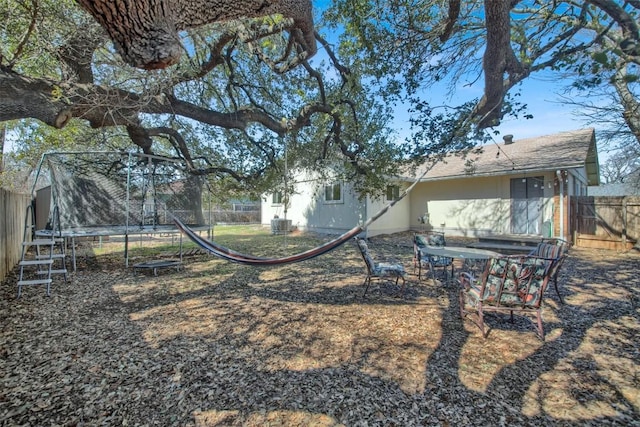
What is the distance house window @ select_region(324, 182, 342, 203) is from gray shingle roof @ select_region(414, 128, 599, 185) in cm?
399

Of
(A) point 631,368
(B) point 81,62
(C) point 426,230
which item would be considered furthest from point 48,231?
(C) point 426,230

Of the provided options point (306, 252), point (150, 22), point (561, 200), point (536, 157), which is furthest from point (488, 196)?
point (150, 22)

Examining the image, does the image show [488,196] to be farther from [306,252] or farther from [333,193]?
[306,252]

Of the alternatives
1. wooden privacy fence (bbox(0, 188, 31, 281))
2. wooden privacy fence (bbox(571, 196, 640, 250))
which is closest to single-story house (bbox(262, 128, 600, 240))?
wooden privacy fence (bbox(571, 196, 640, 250))

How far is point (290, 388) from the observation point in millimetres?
2498

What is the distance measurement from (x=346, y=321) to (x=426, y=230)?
11.6 metres

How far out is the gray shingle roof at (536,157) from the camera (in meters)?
10.5

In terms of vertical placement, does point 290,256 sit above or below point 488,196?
below

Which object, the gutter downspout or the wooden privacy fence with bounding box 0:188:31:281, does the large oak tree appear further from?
the gutter downspout

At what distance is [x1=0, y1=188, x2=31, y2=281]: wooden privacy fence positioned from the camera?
5.76 meters

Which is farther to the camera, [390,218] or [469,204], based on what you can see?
[390,218]

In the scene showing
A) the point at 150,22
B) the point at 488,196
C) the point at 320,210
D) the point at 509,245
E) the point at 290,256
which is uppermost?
the point at 150,22

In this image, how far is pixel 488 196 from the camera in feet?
42.3

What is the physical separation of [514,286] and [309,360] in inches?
94.1
